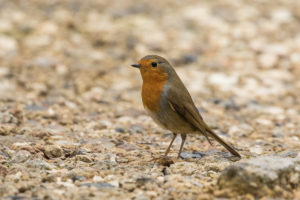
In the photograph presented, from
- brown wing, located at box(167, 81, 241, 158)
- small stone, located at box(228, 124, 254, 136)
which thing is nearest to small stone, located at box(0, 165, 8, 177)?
brown wing, located at box(167, 81, 241, 158)

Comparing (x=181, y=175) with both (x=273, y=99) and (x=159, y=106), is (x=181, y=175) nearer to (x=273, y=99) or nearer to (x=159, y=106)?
(x=159, y=106)

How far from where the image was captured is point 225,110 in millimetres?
7000

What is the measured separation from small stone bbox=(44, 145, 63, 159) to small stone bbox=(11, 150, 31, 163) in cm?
18

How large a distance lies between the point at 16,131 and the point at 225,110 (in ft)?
9.69

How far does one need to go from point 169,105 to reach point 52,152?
1.17 meters

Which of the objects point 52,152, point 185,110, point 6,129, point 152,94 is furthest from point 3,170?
point 185,110

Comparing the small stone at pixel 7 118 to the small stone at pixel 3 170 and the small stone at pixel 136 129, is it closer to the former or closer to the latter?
the small stone at pixel 136 129

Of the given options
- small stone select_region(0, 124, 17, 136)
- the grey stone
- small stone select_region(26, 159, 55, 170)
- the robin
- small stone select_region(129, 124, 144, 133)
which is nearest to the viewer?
the grey stone

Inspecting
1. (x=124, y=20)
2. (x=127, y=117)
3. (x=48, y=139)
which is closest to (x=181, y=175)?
(x=48, y=139)

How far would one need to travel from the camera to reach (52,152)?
453 cm

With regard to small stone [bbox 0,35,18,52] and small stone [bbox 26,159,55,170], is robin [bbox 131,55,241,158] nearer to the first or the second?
small stone [bbox 26,159,55,170]

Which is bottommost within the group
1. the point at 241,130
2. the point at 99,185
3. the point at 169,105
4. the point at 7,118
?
the point at 99,185

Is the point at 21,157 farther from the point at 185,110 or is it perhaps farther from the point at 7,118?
the point at 185,110

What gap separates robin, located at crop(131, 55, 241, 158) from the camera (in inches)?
193
